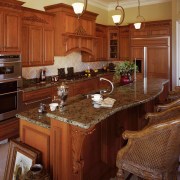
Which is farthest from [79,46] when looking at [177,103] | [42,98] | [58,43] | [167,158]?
[167,158]

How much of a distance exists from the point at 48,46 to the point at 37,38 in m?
0.38

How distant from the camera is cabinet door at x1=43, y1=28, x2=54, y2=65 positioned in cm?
478

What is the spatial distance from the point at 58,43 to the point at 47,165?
3688 millimetres

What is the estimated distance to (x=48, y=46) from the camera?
4863mm

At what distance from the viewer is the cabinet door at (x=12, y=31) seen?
360 cm

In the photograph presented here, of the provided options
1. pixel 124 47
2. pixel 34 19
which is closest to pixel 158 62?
pixel 124 47

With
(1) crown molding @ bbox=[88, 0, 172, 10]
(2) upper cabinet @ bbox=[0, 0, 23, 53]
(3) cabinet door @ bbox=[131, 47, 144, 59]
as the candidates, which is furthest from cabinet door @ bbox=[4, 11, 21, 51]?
(3) cabinet door @ bbox=[131, 47, 144, 59]

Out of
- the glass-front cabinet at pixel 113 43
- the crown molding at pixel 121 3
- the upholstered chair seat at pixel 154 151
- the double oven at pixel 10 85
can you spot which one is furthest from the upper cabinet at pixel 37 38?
the upholstered chair seat at pixel 154 151

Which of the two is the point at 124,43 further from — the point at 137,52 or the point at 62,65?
the point at 62,65

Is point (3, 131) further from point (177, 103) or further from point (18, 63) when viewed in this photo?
point (177, 103)

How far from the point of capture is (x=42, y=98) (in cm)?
440

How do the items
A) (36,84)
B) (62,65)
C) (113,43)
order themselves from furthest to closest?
(113,43) < (62,65) < (36,84)

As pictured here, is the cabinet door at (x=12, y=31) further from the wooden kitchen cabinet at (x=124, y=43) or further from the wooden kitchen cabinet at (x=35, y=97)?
the wooden kitchen cabinet at (x=124, y=43)

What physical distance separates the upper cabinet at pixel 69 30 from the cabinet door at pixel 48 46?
10.1 inches
